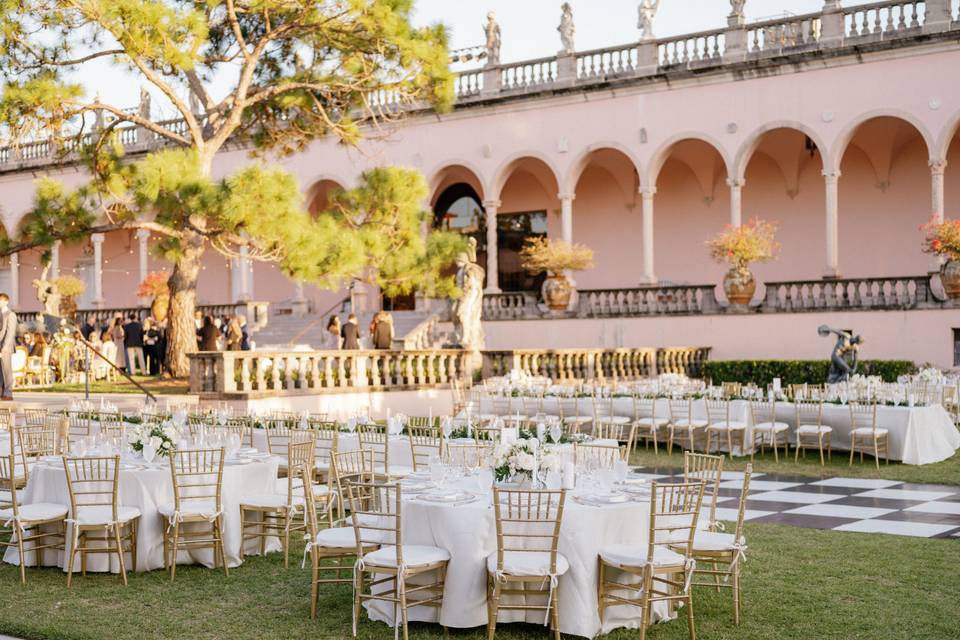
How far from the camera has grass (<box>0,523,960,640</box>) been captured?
18.8ft

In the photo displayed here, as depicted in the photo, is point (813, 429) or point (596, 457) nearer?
point (596, 457)

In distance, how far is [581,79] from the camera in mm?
24469

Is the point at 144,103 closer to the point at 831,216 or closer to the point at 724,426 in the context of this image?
the point at 831,216

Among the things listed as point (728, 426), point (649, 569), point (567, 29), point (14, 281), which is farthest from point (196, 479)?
point (14, 281)

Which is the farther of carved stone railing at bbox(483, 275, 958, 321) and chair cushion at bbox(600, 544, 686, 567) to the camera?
carved stone railing at bbox(483, 275, 958, 321)

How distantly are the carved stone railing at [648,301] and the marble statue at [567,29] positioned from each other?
5.54m

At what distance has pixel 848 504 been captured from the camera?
9.77m

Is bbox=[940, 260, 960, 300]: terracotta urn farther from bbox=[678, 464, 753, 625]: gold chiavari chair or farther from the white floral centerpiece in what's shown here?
the white floral centerpiece

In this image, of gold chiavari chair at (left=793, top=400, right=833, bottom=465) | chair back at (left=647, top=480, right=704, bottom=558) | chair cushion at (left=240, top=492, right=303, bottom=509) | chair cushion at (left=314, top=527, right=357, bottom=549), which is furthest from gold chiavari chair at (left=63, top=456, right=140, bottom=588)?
gold chiavari chair at (left=793, top=400, right=833, bottom=465)

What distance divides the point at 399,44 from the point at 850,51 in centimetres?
1142

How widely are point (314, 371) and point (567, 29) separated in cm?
1291

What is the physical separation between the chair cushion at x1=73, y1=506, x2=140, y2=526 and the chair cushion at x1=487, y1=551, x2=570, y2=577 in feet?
8.85

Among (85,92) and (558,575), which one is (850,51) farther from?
(558,575)

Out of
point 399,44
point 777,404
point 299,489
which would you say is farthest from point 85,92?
point 777,404
